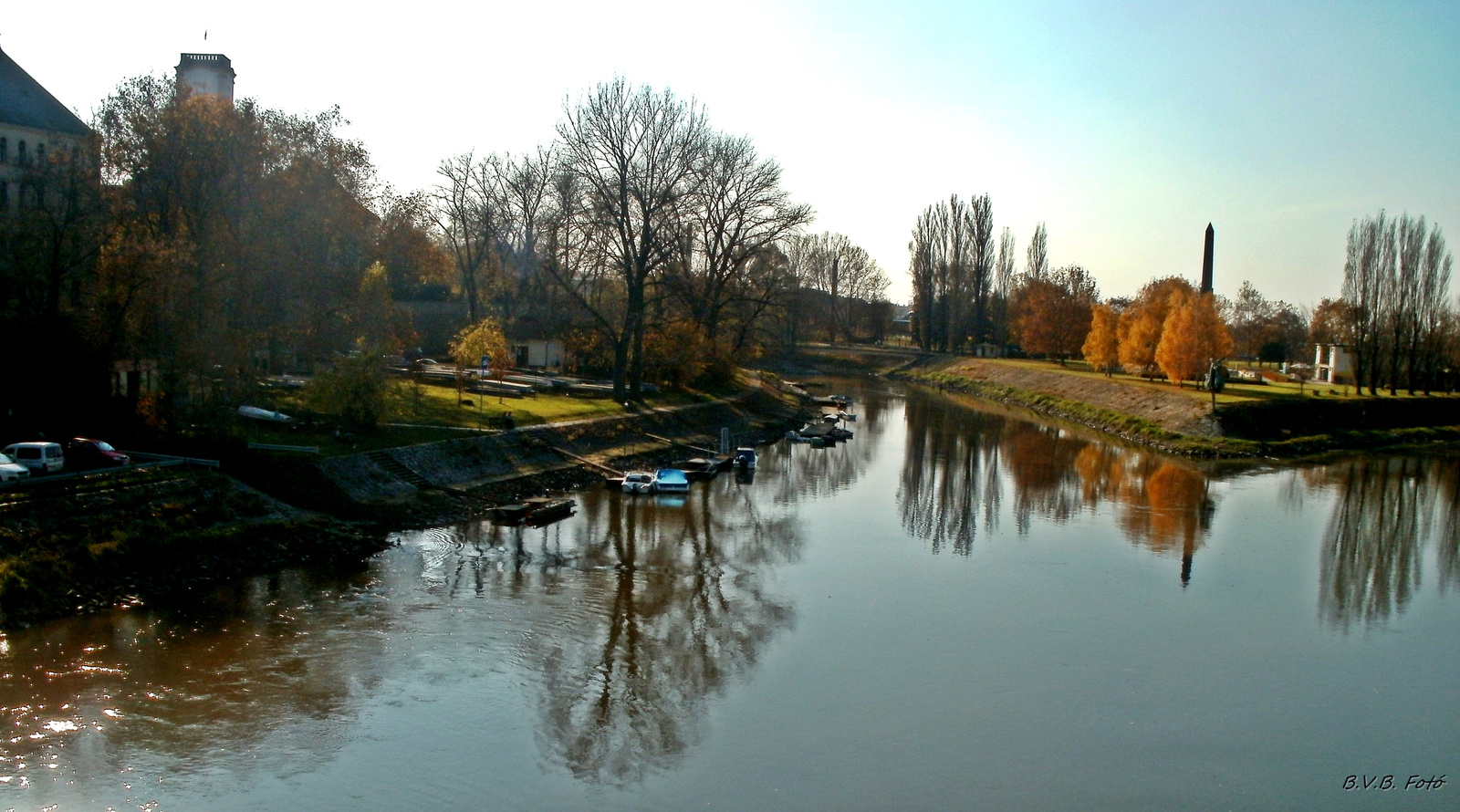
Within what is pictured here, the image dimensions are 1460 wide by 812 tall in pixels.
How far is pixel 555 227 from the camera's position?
160 feet

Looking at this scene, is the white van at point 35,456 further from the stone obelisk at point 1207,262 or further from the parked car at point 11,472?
the stone obelisk at point 1207,262

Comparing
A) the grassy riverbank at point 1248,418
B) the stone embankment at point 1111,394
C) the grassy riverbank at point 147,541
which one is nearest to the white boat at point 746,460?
the grassy riverbank at point 147,541

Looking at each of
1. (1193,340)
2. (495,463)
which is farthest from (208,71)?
(1193,340)

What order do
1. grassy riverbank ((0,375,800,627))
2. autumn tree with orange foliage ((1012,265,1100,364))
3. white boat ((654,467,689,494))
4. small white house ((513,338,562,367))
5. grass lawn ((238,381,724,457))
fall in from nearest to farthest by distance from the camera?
grassy riverbank ((0,375,800,627)) < grass lawn ((238,381,724,457)) < white boat ((654,467,689,494)) < small white house ((513,338,562,367)) < autumn tree with orange foliage ((1012,265,1100,364))

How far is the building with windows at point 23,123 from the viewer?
129 feet

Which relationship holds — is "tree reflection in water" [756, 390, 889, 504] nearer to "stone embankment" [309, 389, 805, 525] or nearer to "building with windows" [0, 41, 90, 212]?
"stone embankment" [309, 389, 805, 525]

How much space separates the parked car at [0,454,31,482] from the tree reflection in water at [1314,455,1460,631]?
27.6m

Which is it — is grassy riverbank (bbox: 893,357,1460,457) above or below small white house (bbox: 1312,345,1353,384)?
below

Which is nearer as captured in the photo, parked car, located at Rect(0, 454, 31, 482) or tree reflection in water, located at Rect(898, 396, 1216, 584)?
parked car, located at Rect(0, 454, 31, 482)

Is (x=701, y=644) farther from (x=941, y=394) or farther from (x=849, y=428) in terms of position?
(x=941, y=394)

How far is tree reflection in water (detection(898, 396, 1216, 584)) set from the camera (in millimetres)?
29750

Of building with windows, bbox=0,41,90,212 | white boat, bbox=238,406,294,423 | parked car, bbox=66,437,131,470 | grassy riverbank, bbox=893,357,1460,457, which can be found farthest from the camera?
grassy riverbank, bbox=893,357,1460,457

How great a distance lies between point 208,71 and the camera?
5438 cm

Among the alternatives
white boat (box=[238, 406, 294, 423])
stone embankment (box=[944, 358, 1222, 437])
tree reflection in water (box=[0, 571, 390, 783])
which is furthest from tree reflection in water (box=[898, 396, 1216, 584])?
white boat (box=[238, 406, 294, 423])
